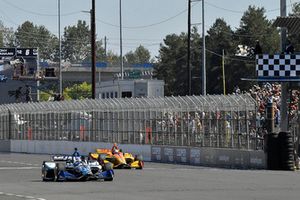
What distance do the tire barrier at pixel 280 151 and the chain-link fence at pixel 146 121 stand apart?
72.9 inches

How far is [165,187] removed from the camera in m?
22.6

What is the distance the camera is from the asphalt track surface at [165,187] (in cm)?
1983

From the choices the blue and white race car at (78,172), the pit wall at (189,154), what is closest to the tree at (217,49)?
the pit wall at (189,154)

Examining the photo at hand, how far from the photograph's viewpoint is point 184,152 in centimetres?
3862

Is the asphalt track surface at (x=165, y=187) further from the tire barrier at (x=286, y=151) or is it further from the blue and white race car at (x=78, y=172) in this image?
the tire barrier at (x=286, y=151)

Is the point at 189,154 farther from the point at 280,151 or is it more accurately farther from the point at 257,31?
the point at 257,31

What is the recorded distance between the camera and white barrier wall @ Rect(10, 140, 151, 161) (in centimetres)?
4290

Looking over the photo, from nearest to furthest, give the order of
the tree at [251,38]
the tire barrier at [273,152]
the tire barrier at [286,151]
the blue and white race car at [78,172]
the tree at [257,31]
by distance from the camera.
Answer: the blue and white race car at [78,172] → the tire barrier at [286,151] → the tire barrier at [273,152] → the tree at [251,38] → the tree at [257,31]

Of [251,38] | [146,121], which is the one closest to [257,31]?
[251,38]

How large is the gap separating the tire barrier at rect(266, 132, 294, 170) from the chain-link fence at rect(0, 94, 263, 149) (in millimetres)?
1852

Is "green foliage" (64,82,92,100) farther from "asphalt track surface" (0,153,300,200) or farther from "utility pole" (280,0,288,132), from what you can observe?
"asphalt track surface" (0,153,300,200)

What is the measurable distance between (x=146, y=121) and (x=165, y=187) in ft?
66.4

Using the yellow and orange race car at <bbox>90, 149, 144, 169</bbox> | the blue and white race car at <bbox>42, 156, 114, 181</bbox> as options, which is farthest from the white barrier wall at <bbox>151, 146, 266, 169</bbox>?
the blue and white race car at <bbox>42, 156, 114, 181</bbox>

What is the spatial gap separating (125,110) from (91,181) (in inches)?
766
